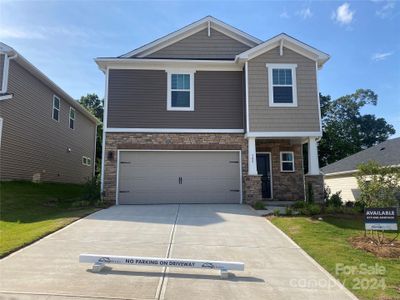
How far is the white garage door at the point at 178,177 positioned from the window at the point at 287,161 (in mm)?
2857

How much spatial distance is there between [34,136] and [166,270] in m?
13.6

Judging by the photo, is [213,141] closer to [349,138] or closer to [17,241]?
[17,241]

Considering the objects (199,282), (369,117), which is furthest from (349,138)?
(199,282)

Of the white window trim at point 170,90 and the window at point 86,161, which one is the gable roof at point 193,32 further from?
the window at point 86,161

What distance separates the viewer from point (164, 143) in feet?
46.0

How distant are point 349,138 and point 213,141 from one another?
91.5 ft

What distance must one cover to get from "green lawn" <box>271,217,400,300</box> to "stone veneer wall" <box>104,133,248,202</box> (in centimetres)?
440

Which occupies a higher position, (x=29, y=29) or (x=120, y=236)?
(x=29, y=29)

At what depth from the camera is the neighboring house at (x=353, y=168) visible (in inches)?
727

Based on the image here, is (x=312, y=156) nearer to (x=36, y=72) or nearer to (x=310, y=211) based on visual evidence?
(x=310, y=211)

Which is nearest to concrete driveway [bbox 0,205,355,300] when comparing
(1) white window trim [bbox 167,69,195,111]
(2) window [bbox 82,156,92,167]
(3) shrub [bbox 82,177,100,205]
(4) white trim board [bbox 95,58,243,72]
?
(3) shrub [bbox 82,177,100,205]

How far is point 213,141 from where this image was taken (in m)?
14.2

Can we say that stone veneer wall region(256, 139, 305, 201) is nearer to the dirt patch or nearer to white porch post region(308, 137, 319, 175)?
white porch post region(308, 137, 319, 175)

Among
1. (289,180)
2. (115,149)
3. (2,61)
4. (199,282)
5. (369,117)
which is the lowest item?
(199,282)
